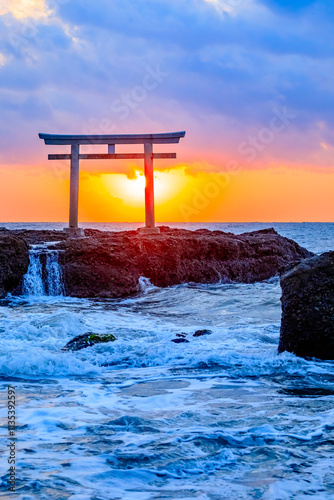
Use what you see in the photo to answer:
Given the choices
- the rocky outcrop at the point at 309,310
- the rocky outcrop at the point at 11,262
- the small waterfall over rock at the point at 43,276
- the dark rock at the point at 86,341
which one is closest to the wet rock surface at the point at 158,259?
the small waterfall over rock at the point at 43,276

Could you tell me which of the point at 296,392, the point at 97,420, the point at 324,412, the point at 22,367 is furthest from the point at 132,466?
the point at 22,367

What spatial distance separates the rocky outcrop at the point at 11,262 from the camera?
1186 centimetres

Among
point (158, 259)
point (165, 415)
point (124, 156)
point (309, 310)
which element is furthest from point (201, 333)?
point (124, 156)

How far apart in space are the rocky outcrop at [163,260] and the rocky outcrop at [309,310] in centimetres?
653

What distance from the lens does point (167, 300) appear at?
11961 mm

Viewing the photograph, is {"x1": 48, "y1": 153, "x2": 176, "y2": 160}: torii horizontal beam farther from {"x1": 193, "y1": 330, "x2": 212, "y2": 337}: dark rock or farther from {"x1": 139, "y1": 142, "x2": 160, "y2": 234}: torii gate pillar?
{"x1": 193, "y1": 330, "x2": 212, "y2": 337}: dark rock

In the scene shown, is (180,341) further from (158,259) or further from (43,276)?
(158,259)

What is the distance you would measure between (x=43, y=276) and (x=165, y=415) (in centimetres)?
857

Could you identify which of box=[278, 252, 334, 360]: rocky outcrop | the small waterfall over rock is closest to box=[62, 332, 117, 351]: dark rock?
box=[278, 252, 334, 360]: rocky outcrop

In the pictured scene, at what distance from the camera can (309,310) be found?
6312 mm

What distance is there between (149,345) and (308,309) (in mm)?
2115

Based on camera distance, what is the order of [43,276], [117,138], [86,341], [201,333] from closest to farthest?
[86,341], [201,333], [43,276], [117,138]

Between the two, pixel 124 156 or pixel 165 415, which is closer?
pixel 165 415

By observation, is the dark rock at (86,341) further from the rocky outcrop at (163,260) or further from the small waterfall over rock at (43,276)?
the small waterfall over rock at (43,276)
